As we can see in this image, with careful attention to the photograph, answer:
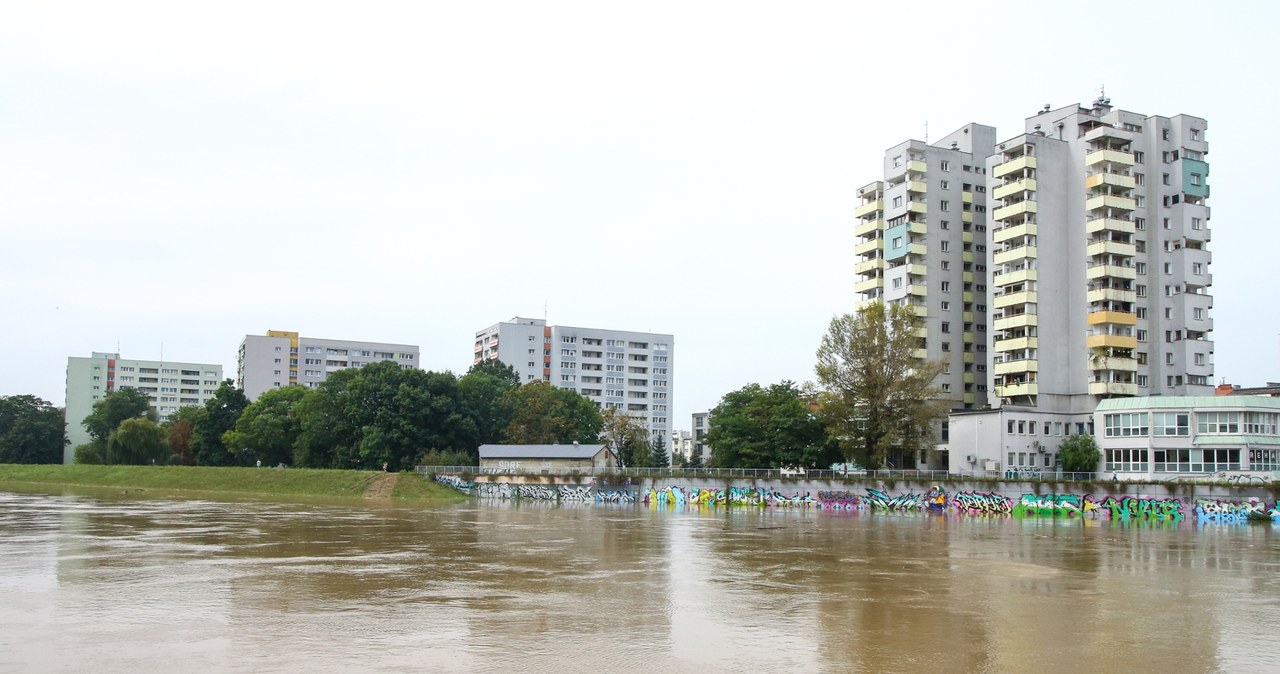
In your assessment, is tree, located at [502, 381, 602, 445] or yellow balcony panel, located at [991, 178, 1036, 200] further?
tree, located at [502, 381, 602, 445]

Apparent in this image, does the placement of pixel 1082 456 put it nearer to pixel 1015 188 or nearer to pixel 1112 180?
pixel 1112 180

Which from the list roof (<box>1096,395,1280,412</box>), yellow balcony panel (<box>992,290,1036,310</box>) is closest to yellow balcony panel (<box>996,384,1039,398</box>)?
yellow balcony panel (<box>992,290,1036,310</box>)

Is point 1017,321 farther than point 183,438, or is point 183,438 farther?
point 183,438

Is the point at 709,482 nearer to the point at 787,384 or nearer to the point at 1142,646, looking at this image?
the point at 787,384

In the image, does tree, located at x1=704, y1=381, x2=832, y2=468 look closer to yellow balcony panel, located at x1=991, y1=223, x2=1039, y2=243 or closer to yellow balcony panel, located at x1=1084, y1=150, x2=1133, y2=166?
yellow balcony panel, located at x1=991, y1=223, x2=1039, y2=243

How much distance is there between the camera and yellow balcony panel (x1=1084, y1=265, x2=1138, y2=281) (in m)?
83.2

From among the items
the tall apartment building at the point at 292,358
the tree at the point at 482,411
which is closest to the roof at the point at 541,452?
the tree at the point at 482,411

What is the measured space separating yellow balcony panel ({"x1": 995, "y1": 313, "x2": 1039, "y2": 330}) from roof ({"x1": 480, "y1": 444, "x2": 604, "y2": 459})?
38.4 metres

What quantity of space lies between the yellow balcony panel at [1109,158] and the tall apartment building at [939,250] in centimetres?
1589

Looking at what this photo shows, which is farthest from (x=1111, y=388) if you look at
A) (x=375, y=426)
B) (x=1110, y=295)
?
(x=375, y=426)

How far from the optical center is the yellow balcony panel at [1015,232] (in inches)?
3403

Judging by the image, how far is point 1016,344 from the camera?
284 ft

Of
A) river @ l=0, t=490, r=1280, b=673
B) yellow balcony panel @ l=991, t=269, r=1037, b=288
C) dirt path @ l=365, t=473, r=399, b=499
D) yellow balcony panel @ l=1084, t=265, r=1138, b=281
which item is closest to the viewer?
river @ l=0, t=490, r=1280, b=673

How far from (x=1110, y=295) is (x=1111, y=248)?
401 cm
